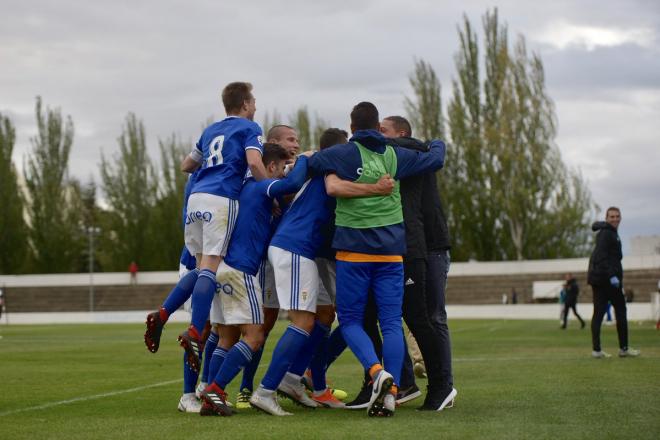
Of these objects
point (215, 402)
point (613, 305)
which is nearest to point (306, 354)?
point (215, 402)

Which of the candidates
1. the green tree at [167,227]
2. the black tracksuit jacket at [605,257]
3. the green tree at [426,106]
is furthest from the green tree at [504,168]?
the black tracksuit jacket at [605,257]

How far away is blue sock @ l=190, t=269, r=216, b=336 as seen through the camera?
22.8 feet

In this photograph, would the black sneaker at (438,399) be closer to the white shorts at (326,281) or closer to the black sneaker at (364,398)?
the black sneaker at (364,398)

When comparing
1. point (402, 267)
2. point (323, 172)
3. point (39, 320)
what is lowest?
point (39, 320)

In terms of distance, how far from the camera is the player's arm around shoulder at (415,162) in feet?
23.7

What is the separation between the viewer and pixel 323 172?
23.2 ft

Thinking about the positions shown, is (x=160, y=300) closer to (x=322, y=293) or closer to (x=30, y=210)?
(x=30, y=210)

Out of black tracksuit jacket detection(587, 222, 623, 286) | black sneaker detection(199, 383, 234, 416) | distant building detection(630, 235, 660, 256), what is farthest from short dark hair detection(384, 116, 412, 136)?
distant building detection(630, 235, 660, 256)

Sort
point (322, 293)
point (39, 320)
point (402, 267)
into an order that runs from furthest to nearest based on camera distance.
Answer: point (39, 320) → point (322, 293) → point (402, 267)

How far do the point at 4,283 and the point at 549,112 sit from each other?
34.1m

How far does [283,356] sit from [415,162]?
1.66m

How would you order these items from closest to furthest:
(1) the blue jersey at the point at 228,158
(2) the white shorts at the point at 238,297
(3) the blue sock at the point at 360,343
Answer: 1. (3) the blue sock at the point at 360,343
2. (2) the white shorts at the point at 238,297
3. (1) the blue jersey at the point at 228,158

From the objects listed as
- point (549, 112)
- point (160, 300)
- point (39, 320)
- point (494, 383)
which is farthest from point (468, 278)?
point (494, 383)

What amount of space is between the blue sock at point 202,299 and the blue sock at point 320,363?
1.07 m
